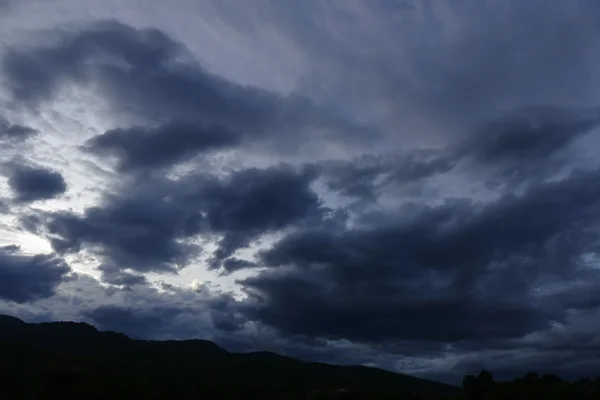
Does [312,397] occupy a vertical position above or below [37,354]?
below

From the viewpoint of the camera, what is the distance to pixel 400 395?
7950 centimetres

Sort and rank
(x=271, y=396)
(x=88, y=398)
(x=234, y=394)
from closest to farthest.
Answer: (x=88, y=398) → (x=234, y=394) → (x=271, y=396)

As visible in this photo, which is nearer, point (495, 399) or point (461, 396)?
point (495, 399)

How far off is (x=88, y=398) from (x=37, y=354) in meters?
64.7

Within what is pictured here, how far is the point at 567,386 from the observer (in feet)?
200

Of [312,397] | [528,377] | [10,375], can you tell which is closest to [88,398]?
[10,375]

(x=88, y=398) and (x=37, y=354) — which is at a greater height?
(x=37, y=354)

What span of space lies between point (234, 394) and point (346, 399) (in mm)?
20986

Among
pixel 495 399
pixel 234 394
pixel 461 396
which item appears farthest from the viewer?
pixel 234 394

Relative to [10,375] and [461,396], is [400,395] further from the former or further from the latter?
[10,375]

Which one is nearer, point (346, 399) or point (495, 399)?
point (495, 399)

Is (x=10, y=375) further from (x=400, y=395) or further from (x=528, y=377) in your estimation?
(x=528, y=377)

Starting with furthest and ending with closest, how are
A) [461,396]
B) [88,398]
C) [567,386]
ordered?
[88,398]
[461,396]
[567,386]

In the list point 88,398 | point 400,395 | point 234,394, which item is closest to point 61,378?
point 88,398
